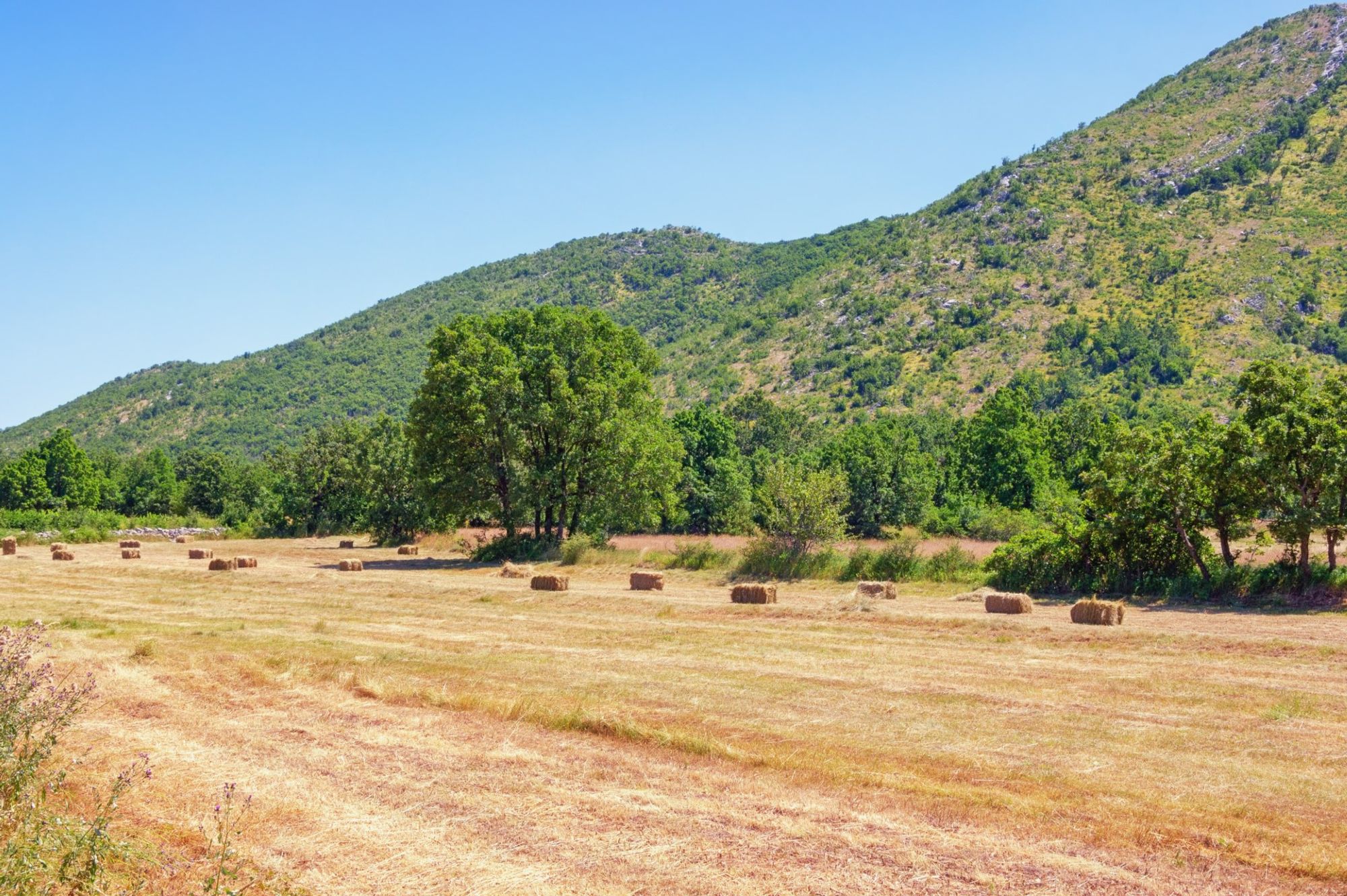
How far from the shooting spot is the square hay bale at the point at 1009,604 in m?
25.0

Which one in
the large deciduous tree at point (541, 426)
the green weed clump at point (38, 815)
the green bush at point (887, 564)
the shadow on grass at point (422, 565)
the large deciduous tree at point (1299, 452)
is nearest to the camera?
the green weed clump at point (38, 815)

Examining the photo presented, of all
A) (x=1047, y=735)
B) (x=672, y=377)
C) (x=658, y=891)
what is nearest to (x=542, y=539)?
(x=1047, y=735)

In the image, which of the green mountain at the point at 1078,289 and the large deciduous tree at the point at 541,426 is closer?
the large deciduous tree at the point at 541,426

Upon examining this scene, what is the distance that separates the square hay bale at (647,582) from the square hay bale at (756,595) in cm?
443

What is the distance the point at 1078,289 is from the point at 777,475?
381 feet

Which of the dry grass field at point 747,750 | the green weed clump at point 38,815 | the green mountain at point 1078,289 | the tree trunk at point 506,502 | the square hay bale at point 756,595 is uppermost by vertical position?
the green mountain at point 1078,289

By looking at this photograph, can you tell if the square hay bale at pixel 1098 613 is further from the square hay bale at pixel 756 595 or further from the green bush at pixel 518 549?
the green bush at pixel 518 549

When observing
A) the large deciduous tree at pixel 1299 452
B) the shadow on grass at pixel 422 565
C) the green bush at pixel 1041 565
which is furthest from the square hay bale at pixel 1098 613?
the shadow on grass at pixel 422 565

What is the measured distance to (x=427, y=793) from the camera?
10047 millimetres

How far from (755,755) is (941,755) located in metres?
2.14

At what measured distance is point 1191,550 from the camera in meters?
28.1

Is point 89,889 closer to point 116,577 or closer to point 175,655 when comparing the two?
point 175,655

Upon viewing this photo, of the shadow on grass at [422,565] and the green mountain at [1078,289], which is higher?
the green mountain at [1078,289]

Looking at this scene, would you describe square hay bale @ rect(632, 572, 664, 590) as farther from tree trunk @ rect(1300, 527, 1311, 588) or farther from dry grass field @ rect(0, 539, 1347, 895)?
tree trunk @ rect(1300, 527, 1311, 588)
